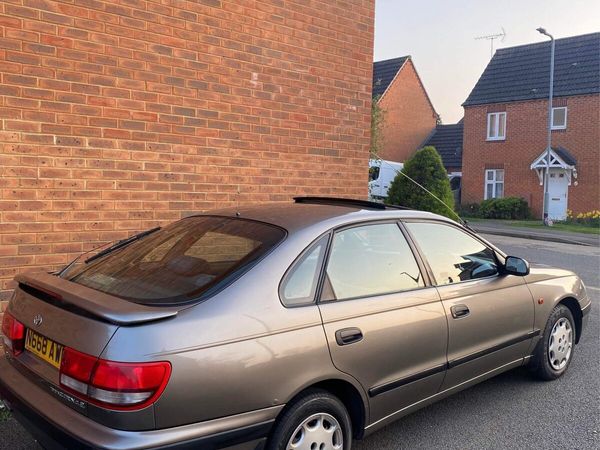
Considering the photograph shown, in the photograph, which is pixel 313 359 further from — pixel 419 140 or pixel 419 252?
pixel 419 140

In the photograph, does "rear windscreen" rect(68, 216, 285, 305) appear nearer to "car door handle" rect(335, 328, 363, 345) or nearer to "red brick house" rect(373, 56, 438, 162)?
"car door handle" rect(335, 328, 363, 345)

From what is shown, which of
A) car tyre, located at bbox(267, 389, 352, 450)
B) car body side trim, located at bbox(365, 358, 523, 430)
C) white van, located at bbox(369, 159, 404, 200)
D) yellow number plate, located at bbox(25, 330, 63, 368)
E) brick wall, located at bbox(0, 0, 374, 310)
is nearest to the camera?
yellow number plate, located at bbox(25, 330, 63, 368)

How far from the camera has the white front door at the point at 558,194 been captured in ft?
81.7

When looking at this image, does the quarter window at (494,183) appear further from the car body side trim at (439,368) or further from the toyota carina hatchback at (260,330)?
the toyota carina hatchback at (260,330)

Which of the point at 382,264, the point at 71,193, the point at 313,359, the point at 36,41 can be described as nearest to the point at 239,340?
the point at 313,359

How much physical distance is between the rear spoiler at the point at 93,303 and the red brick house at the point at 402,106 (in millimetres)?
29892

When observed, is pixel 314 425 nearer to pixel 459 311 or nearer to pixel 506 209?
pixel 459 311

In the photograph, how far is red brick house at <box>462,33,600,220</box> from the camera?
24.2 m

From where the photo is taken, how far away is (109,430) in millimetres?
2199

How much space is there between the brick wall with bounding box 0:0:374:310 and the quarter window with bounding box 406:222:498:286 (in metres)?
2.31

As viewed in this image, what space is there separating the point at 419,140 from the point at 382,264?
1323 inches

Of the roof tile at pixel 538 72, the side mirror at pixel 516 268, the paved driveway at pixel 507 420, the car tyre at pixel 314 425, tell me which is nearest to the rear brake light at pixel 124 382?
the car tyre at pixel 314 425

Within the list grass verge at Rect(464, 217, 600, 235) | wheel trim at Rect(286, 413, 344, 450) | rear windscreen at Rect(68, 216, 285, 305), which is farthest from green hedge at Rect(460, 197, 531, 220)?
wheel trim at Rect(286, 413, 344, 450)

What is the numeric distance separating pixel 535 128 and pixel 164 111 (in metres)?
24.7
